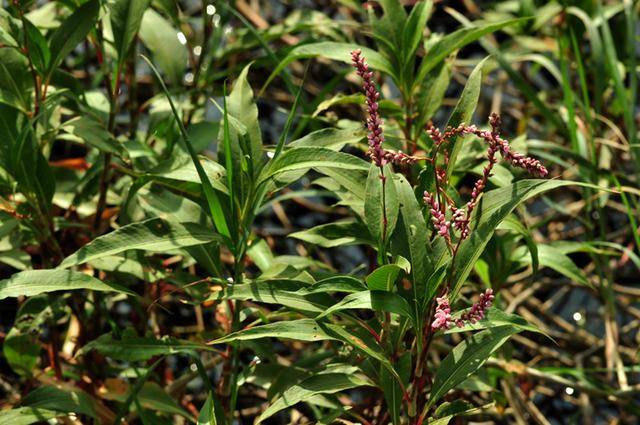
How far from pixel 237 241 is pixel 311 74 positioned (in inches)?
49.1

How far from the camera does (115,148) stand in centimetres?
138

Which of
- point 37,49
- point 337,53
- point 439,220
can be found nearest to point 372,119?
point 439,220

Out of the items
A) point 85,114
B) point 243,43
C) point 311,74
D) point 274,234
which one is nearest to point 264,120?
point 311,74

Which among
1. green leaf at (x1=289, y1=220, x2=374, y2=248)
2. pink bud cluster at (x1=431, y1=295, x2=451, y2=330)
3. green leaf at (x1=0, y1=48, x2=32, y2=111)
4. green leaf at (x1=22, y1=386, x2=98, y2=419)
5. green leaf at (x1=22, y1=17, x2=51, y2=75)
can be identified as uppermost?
green leaf at (x1=22, y1=17, x2=51, y2=75)

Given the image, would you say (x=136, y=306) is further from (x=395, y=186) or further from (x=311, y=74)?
(x=311, y=74)

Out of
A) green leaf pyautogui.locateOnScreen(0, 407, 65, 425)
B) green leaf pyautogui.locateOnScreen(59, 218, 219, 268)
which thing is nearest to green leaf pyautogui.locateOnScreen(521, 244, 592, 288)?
green leaf pyautogui.locateOnScreen(59, 218, 219, 268)

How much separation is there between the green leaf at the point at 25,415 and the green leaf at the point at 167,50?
633 millimetres

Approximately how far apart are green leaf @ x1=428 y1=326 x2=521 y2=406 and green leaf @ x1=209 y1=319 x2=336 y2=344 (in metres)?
0.15

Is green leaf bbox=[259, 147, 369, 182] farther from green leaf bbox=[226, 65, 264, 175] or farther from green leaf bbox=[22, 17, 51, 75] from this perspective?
green leaf bbox=[22, 17, 51, 75]

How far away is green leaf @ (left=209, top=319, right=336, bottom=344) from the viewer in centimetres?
109

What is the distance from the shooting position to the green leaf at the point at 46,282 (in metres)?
1.17

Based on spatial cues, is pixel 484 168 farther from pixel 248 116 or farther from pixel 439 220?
pixel 248 116

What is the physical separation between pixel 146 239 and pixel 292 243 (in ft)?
2.97

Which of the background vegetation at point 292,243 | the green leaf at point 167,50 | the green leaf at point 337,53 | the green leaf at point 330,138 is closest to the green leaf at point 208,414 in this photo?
the background vegetation at point 292,243
